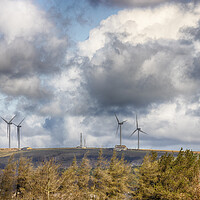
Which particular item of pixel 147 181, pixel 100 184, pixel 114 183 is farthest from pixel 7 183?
pixel 147 181

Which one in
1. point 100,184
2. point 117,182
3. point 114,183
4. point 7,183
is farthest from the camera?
point 7,183

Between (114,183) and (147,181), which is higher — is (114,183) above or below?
below

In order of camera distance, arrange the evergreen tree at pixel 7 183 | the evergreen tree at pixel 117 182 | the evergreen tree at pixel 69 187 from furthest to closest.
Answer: the evergreen tree at pixel 7 183 < the evergreen tree at pixel 117 182 < the evergreen tree at pixel 69 187

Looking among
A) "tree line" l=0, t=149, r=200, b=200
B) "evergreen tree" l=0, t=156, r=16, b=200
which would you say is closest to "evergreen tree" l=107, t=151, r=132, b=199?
"tree line" l=0, t=149, r=200, b=200

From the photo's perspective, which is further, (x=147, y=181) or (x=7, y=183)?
(x=7, y=183)

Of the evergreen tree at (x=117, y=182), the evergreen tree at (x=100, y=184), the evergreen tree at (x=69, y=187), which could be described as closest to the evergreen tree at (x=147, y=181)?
the evergreen tree at (x=117, y=182)

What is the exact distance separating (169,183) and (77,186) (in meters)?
25.1

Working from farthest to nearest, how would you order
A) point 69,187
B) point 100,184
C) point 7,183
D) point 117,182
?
point 7,183, point 117,182, point 100,184, point 69,187

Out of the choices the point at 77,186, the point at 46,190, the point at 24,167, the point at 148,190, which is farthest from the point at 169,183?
the point at 24,167

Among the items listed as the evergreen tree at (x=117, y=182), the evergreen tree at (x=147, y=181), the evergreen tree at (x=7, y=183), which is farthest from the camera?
the evergreen tree at (x=7, y=183)

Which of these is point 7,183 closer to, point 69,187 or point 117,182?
point 69,187

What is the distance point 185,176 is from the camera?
10231 centimetres

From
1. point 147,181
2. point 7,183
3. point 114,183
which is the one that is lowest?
point 7,183

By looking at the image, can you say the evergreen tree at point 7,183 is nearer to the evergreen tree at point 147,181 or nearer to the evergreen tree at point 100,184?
the evergreen tree at point 100,184
